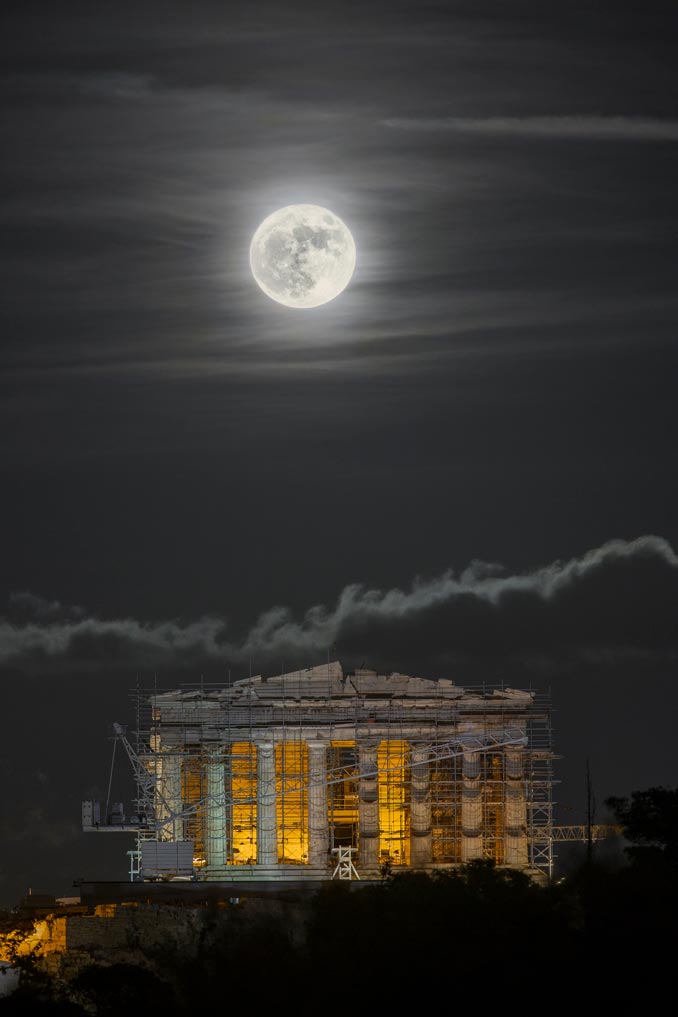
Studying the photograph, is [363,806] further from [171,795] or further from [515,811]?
[171,795]

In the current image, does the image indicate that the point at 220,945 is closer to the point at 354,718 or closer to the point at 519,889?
the point at 519,889

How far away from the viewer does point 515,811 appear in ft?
440

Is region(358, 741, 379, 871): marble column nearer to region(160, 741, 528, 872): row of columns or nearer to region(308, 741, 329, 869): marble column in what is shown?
region(160, 741, 528, 872): row of columns

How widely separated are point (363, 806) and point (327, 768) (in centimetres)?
290

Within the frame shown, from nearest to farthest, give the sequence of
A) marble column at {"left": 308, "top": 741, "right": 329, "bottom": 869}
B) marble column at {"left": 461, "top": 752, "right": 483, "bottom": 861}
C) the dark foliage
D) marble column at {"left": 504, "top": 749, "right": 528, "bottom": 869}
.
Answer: the dark foliage, marble column at {"left": 461, "top": 752, "right": 483, "bottom": 861}, marble column at {"left": 308, "top": 741, "right": 329, "bottom": 869}, marble column at {"left": 504, "top": 749, "right": 528, "bottom": 869}

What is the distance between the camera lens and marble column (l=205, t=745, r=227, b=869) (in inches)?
5226

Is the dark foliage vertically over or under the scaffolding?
under

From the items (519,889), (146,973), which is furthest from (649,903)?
(146,973)

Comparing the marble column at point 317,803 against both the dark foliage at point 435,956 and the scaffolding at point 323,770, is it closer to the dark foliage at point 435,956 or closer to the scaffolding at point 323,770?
the scaffolding at point 323,770

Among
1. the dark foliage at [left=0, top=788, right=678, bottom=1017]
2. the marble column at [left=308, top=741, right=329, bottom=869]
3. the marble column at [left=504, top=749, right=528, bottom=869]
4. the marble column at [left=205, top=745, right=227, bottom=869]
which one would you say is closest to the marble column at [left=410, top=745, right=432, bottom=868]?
the marble column at [left=504, top=749, right=528, bottom=869]

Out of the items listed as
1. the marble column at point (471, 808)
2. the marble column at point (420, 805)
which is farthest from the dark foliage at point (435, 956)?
the marble column at point (471, 808)

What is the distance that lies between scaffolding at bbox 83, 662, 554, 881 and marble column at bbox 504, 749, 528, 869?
0.05m

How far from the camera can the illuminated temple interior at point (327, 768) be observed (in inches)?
5231

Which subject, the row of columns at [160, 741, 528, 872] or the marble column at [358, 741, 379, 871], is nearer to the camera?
the row of columns at [160, 741, 528, 872]
